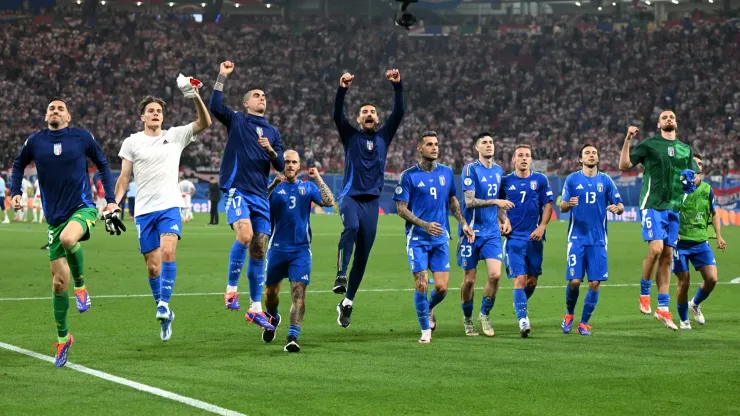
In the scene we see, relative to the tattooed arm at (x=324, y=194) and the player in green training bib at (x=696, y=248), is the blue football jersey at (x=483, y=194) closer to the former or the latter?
the tattooed arm at (x=324, y=194)

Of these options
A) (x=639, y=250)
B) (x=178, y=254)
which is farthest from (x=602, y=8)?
(x=178, y=254)

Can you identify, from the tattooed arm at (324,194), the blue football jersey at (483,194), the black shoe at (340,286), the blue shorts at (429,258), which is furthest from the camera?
the blue football jersey at (483,194)

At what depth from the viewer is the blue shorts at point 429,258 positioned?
40.2 feet

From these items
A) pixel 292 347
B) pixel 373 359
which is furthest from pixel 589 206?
pixel 292 347

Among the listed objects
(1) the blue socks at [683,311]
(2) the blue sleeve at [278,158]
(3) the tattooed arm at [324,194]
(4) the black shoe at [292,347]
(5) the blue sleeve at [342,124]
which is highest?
(5) the blue sleeve at [342,124]

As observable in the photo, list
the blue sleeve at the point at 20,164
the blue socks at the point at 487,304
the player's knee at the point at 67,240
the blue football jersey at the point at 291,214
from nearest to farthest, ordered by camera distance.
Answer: the player's knee at the point at 67,240 < the blue sleeve at the point at 20,164 < the blue football jersey at the point at 291,214 < the blue socks at the point at 487,304

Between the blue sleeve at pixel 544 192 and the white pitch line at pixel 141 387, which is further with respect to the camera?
the blue sleeve at pixel 544 192

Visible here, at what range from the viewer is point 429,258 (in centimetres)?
1245

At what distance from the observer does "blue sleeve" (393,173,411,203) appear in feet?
A: 40.7

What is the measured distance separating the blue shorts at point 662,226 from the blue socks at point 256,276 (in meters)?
5.03

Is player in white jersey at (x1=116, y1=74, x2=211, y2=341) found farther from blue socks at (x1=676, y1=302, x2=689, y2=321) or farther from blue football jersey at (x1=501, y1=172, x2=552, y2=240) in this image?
blue socks at (x1=676, y1=302, x2=689, y2=321)

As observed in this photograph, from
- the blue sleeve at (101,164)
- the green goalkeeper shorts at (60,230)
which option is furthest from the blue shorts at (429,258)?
the green goalkeeper shorts at (60,230)

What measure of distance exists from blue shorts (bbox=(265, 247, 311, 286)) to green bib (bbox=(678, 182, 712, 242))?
5435 millimetres

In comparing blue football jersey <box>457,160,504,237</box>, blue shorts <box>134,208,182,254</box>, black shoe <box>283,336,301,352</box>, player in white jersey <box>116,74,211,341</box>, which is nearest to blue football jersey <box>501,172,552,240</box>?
blue football jersey <box>457,160,504,237</box>
